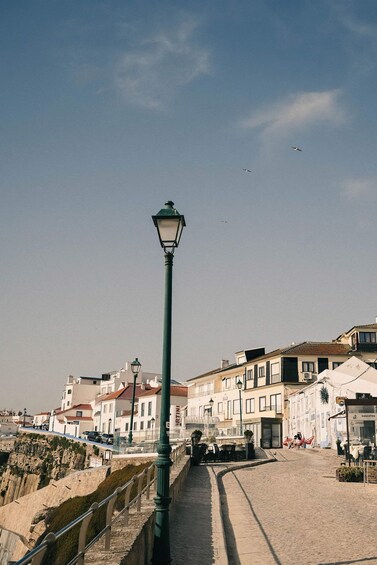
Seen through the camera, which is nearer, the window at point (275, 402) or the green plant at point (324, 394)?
the green plant at point (324, 394)

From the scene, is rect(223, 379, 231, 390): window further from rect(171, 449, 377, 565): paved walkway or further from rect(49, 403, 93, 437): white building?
rect(171, 449, 377, 565): paved walkway

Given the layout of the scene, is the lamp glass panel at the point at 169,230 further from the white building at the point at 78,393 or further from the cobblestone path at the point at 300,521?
the white building at the point at 78,393

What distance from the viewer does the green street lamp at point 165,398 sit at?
303 inches

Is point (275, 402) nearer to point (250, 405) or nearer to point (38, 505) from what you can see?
point (250, 405)

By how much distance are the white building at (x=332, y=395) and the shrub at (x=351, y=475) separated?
18.3 metres

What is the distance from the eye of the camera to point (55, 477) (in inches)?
2502

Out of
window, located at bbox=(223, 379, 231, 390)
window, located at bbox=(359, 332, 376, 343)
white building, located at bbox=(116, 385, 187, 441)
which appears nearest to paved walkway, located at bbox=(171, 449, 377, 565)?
window, located at bbox=(359, 332, 376, 343)

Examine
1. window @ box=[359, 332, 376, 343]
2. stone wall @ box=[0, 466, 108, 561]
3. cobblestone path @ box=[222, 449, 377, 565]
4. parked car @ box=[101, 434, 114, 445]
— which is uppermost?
window @ box=[359, 332, 376, 343]

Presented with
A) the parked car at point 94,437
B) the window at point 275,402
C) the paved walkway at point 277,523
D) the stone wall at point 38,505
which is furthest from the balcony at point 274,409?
the paved walkway at point 277,523

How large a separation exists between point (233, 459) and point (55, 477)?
39.1 m

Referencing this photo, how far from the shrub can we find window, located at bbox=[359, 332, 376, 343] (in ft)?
118

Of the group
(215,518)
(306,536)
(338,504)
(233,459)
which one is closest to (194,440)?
(233,459)

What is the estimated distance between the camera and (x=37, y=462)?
73125 millimetres

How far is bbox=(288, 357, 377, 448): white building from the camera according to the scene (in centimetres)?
3934
